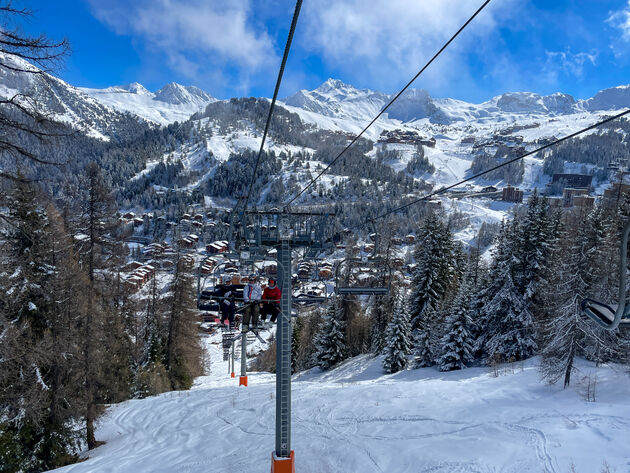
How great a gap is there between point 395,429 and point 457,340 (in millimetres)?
12056

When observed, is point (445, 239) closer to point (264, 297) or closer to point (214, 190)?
point (264, 297)

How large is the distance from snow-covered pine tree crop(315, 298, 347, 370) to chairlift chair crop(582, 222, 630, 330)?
997 inches

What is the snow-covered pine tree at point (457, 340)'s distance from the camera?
71.5ft

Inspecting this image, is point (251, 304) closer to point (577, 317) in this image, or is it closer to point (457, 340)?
point (577, 317)

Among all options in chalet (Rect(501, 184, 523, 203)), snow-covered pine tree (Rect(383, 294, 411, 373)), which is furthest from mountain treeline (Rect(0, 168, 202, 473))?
chalet (Rect(501, 184, 523, 203))

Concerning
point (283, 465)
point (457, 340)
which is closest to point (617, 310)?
point (283, 465)

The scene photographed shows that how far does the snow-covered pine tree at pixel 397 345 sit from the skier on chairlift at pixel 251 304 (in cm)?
1688

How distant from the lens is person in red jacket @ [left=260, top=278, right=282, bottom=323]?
28.5ft

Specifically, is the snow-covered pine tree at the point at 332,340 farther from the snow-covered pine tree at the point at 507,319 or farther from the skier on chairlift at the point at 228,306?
the skier on chairlift at the point at 228,306

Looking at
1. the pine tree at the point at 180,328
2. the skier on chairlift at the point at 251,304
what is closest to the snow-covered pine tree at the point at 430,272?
the pine tree at the point at 180,328

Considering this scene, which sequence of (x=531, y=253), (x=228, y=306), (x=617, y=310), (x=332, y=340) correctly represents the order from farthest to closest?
1. (x=332, y=340)
2. (x=531, y=253)
3. (x=228, y=306)
4. (x=617, y=310)

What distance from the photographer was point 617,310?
367 centimetres

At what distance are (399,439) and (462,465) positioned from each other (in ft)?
7.47

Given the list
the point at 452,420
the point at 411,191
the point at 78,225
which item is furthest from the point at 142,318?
the point at 411,191
